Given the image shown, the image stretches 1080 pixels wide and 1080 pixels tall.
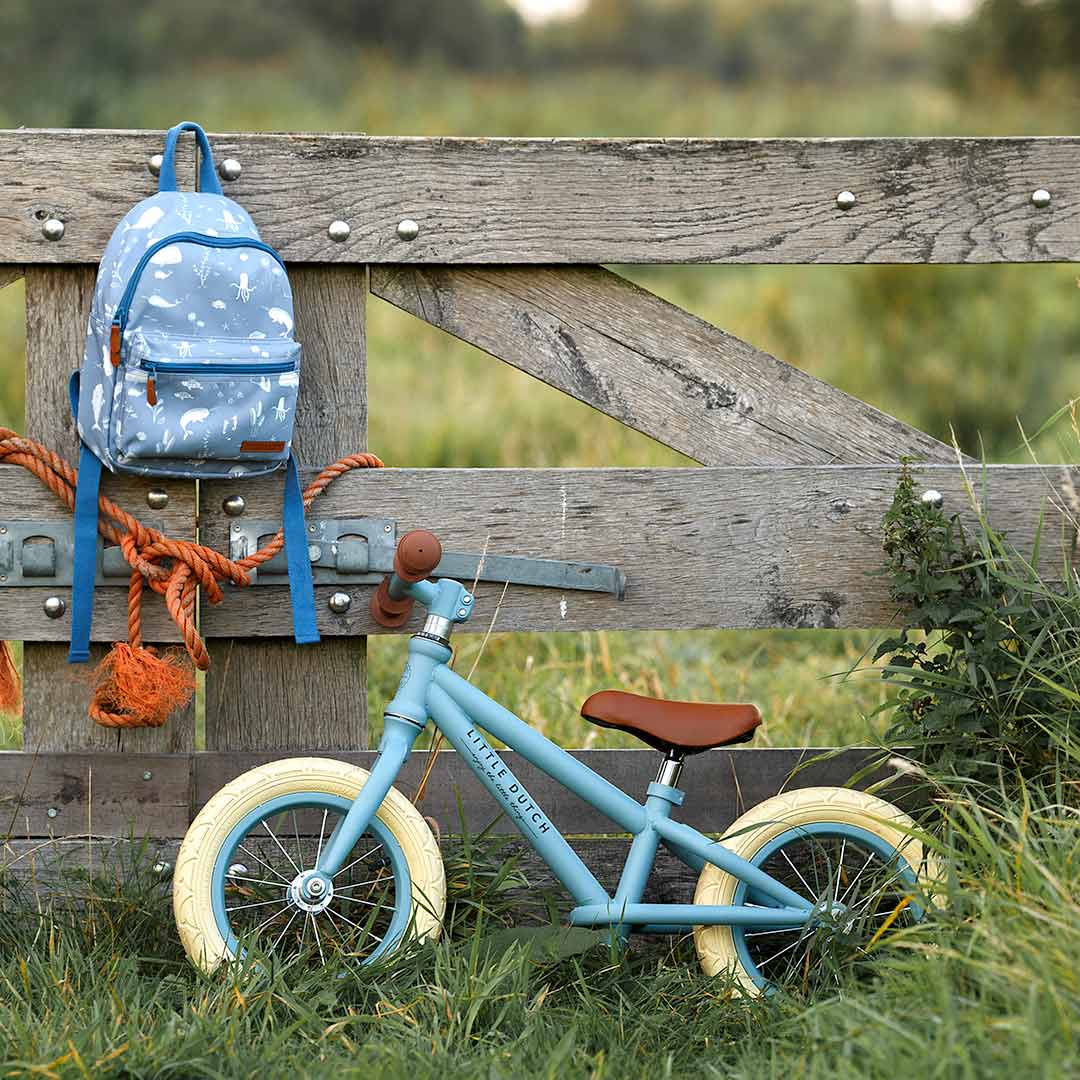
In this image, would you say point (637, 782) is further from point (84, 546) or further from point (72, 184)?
point (72, 184)

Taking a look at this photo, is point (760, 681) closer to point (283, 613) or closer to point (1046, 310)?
point (283, 613)

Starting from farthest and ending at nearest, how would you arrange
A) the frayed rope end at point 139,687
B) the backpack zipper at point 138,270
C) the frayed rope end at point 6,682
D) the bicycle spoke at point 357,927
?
the frayed rope end at point 6,682
the frayed rope end at point 139,687
the bicycle spoke at point 357,927
the backpack zipper at point 138,270

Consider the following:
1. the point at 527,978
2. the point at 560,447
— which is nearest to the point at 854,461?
the point at 527,978

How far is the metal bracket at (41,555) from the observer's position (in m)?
2.69

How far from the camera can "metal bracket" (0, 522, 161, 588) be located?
8.82 ft

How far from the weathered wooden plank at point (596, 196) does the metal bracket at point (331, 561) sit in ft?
1.75

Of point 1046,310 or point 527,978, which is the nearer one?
point 527,978

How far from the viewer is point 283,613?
2746 millimetres

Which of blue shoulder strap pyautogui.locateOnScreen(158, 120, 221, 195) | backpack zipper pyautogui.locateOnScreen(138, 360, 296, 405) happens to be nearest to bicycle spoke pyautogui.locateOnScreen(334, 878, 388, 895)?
backpack zipper pyautogui.locateOnScreen(138, 360, 296, 405)

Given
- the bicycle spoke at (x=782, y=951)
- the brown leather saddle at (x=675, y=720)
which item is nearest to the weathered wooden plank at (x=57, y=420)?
the brown leather saddle at (x=675, y=720)

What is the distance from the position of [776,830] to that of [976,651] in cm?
52

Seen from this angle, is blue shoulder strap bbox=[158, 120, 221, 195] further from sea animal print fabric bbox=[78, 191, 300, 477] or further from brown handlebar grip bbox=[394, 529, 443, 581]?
brown handlebar grip bbox=[394, 529, 443, 581]

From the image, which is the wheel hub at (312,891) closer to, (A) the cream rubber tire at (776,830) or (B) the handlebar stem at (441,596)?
(B) the handlebar stem at (441,596)

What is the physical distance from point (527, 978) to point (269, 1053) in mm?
475
